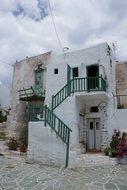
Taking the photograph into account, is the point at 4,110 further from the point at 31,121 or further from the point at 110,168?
the point at 110,168

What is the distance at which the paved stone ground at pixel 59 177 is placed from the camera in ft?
28.3

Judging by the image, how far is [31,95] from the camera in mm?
18359

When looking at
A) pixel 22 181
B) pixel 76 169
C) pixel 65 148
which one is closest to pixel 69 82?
pixel 65 148

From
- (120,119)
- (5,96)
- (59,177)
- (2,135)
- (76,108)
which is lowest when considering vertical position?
(59,177)

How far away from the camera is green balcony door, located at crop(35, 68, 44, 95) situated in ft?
63.8

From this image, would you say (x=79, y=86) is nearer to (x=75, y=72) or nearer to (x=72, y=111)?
(x=72, y=111)

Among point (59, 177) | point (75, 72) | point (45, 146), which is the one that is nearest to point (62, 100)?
point (75, 72)

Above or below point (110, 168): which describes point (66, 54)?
above

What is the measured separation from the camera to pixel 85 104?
1592cm

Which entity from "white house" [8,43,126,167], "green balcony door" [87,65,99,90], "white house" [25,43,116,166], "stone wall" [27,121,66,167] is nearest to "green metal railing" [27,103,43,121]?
"white house" [8,43,126,167]

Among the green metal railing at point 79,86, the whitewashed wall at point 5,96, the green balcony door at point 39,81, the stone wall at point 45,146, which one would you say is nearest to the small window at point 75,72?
the green metal railing at point 79,86

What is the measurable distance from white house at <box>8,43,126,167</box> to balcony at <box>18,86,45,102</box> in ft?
0.25

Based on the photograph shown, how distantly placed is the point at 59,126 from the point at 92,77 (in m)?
3.57

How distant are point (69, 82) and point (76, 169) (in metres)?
5.19
